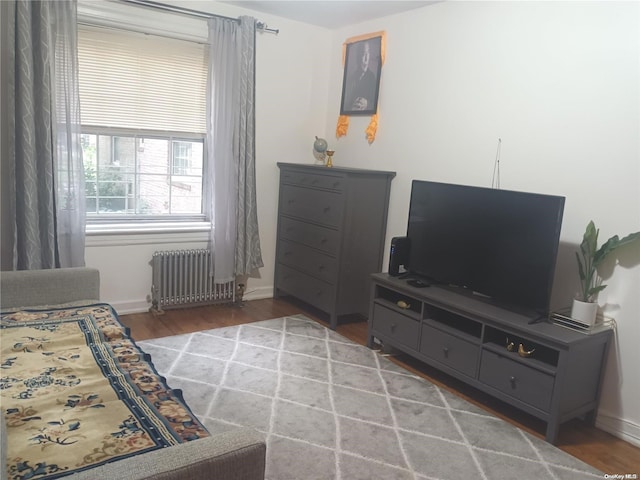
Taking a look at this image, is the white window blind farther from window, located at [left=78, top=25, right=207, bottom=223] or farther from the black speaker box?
the black speaker box

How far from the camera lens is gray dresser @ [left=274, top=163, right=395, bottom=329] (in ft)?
12.7

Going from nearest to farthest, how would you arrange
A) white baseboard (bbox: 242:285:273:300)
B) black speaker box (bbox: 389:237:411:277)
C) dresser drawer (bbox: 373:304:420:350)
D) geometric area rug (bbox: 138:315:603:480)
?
geometric area rug (bbox: 138:315:603:480), dresser drawer (bbox: 373:304:420:350), black speaker box (bbox: 389:237:411:277), white baseboard (bbox: 242:285:273:300)

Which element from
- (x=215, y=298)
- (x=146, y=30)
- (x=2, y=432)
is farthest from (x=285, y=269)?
(x=2, y=432)

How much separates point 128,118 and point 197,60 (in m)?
0.73

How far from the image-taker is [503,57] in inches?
126

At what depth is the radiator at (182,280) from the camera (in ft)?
13.2

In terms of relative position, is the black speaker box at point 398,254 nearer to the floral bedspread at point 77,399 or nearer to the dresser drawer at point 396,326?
the dresser drawer at point 396,326

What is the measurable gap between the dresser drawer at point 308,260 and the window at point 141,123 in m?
0.87

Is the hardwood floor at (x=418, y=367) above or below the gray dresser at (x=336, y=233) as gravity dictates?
below

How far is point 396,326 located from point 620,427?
1.36 m

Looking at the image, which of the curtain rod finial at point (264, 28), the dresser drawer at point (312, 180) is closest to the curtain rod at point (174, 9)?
the curtain rod finial at point (264, 28)

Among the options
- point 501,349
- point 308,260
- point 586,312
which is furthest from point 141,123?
point 586,312

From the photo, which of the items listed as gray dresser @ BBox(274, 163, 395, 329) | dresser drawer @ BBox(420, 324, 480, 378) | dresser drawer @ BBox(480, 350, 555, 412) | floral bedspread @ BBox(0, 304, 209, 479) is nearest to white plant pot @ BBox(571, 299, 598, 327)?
dresser drawer @ BBox(480, 350, 555, 412)

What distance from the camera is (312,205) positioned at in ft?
13.6
